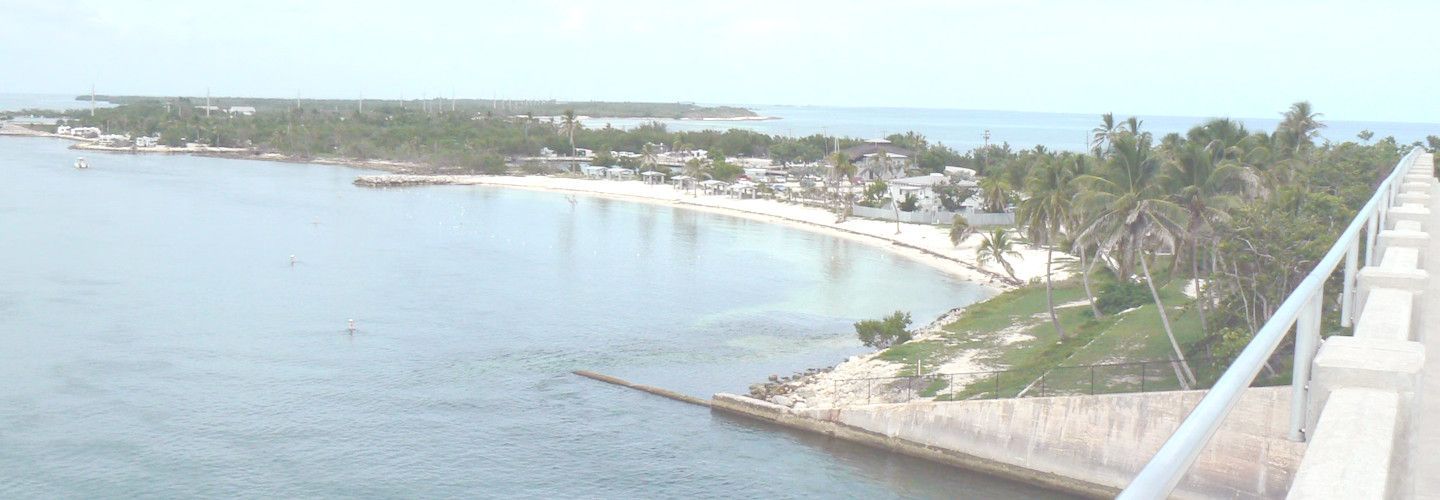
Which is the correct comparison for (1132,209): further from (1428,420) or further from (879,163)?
(879,163)

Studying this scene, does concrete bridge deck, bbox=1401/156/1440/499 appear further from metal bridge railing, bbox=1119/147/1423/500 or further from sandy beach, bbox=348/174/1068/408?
sandy beach, bbox=348/174/1068/408

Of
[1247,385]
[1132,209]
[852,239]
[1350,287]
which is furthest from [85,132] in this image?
[1247,385]

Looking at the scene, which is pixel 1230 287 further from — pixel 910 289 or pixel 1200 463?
pixel 910 289

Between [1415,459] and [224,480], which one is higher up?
[1415,459]

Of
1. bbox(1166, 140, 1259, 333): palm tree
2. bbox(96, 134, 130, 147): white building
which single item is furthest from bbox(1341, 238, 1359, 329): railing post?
bbox(96, 134, 130, 147): white building

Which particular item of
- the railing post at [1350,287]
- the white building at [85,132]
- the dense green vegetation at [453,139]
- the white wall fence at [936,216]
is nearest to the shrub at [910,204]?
the white wall fence at [936,216]

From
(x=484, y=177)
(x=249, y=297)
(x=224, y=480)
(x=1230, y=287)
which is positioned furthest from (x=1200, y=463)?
(x=484, y=177)
